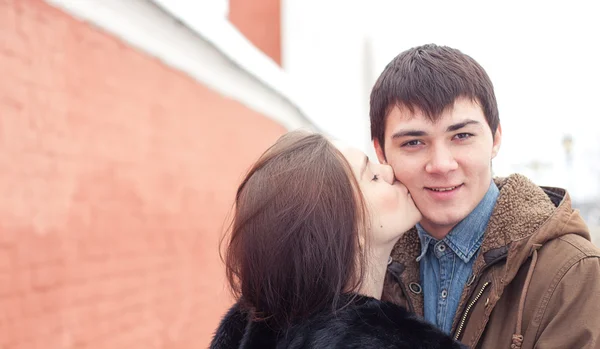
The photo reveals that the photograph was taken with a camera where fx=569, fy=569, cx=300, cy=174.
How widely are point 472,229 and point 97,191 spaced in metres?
1.91

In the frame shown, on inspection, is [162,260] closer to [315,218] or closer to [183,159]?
[183,159]

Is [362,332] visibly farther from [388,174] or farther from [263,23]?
[263,23]

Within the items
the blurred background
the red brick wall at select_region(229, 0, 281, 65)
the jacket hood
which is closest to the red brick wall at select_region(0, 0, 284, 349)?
the blurred background

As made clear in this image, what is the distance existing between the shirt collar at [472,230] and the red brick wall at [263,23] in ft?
18.6

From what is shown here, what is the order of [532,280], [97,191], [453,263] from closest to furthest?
1. [532,280]
2. [453,263]
3. [97,191]

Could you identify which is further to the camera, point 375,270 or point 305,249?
point 375,270

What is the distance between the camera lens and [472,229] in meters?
2.00

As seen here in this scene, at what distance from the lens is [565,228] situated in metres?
1.72

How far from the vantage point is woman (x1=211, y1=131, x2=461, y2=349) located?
168 centimetres

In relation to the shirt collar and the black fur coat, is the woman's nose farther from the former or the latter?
the black fur coat

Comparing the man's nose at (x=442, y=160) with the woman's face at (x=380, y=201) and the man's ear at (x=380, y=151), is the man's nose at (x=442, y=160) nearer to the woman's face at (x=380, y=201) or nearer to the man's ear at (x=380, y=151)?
the woman's face at (x=380, y=201)

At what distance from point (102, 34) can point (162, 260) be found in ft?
4.77

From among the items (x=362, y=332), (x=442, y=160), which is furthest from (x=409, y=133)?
(x=362, y=332)

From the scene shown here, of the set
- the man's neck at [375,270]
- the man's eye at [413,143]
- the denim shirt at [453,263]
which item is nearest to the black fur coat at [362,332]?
the man's neck at [375,270]
